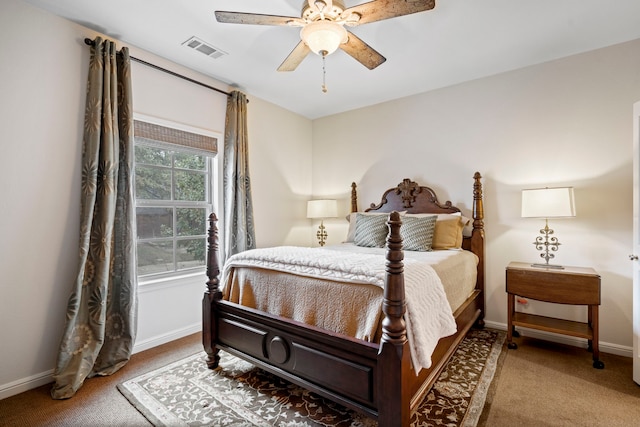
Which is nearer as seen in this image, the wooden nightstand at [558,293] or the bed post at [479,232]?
the wooden nightstand at [558,293]

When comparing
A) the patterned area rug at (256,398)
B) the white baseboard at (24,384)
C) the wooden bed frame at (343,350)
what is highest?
the wooden bed frame at (343,350)

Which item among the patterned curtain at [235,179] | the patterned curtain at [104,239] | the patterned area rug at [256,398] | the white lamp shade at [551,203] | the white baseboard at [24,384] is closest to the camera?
the patterned area rug at [256,398]

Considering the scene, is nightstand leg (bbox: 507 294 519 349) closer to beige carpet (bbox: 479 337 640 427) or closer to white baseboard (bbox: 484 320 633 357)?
beige carpet (bbox: 479 337 640 427)

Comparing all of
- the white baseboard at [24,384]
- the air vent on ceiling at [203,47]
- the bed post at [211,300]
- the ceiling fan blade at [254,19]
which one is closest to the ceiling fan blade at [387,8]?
the ceiling fan blade at [254,19]

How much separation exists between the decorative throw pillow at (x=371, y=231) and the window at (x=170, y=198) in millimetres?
1660

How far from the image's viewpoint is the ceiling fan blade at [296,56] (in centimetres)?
213

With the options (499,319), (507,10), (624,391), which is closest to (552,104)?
(507,10)

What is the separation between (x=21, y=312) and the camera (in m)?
2.02

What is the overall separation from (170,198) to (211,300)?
49.7 inches

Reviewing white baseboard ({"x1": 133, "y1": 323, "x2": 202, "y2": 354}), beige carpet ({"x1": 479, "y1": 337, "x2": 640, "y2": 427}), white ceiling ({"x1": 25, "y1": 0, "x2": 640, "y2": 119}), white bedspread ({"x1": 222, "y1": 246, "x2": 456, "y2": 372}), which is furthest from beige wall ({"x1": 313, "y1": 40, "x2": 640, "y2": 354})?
white baseboard ({"x1": 133, "y1": 323, "x2": 202, "y2": 354})

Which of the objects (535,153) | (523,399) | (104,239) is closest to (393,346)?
(523,399)

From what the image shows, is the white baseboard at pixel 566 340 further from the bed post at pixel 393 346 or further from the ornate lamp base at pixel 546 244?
the bed post at pixel 393 346

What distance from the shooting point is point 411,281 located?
157 centimetres

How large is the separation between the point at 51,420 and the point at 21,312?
76 cm
